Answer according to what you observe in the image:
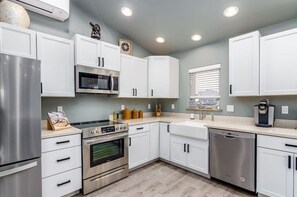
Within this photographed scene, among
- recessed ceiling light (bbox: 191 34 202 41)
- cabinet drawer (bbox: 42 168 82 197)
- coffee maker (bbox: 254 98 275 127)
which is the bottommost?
cabinet drawer (bbox: 42 168 82 197)

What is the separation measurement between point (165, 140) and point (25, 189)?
7.52ft

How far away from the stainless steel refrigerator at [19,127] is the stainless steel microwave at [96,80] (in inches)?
31.3

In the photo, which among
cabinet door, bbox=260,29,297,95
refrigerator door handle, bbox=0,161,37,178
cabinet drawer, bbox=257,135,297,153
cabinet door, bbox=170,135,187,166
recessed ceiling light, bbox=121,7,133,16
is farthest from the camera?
cabinet door, bbox=170,135,187,166

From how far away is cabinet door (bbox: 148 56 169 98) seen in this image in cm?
358

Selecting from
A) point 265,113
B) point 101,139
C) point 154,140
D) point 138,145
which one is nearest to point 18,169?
point 101,139

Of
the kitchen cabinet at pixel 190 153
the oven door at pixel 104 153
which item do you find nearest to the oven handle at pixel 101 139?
the oven door at pixel 104 153

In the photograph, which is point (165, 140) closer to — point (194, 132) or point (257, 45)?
point (194, 132)

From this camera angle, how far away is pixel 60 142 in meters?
1.99

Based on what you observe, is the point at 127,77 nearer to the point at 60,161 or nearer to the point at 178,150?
the point at 178,150

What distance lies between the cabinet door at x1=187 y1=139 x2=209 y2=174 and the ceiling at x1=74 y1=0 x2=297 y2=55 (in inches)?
82.3

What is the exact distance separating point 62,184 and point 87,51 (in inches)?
78.5

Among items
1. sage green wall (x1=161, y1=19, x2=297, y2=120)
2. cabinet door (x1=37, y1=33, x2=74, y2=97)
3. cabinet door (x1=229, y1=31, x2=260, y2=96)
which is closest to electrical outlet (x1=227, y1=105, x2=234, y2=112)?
sage green wall (x1=161, y1=19, x2=297, y2=120)

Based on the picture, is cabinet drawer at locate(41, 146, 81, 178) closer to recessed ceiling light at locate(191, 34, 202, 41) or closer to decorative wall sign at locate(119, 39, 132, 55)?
decorative wall sign at locate(119, 39, 132, 55)

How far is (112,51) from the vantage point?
291 cm
